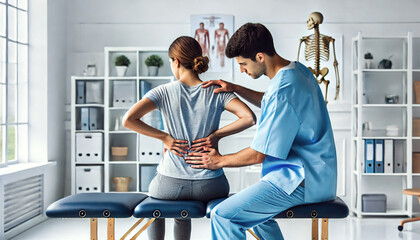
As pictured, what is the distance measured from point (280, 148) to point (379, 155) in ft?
10.1

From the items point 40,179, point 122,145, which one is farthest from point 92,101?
point 40,179

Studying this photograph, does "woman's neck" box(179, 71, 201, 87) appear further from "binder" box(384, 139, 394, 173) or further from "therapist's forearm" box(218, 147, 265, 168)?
"binder" box(384, 139, 394, 173)

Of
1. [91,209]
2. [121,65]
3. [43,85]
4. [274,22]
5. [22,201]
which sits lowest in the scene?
[22,201]

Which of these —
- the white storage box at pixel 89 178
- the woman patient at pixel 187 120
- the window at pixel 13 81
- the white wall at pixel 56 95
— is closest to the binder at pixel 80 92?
the white wall at pixel 56 95

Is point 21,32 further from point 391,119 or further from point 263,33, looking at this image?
point 391,119

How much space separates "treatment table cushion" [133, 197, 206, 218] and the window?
2297 millimetres

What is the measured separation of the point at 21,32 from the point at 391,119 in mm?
3799

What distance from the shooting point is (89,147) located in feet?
15.4

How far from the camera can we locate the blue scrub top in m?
1.94

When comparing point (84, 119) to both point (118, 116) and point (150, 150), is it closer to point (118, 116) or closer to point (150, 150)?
point (118, 116)

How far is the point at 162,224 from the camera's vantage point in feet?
8.11

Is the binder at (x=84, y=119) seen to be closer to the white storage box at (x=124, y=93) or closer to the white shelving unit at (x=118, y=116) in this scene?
the white shelving unit at (x=118, y=116)

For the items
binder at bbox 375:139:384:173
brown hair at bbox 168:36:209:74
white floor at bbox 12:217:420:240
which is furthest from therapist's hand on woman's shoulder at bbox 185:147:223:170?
binder at bbox 375:139:384:173

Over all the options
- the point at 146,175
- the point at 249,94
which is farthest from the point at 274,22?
the point at 249,94
